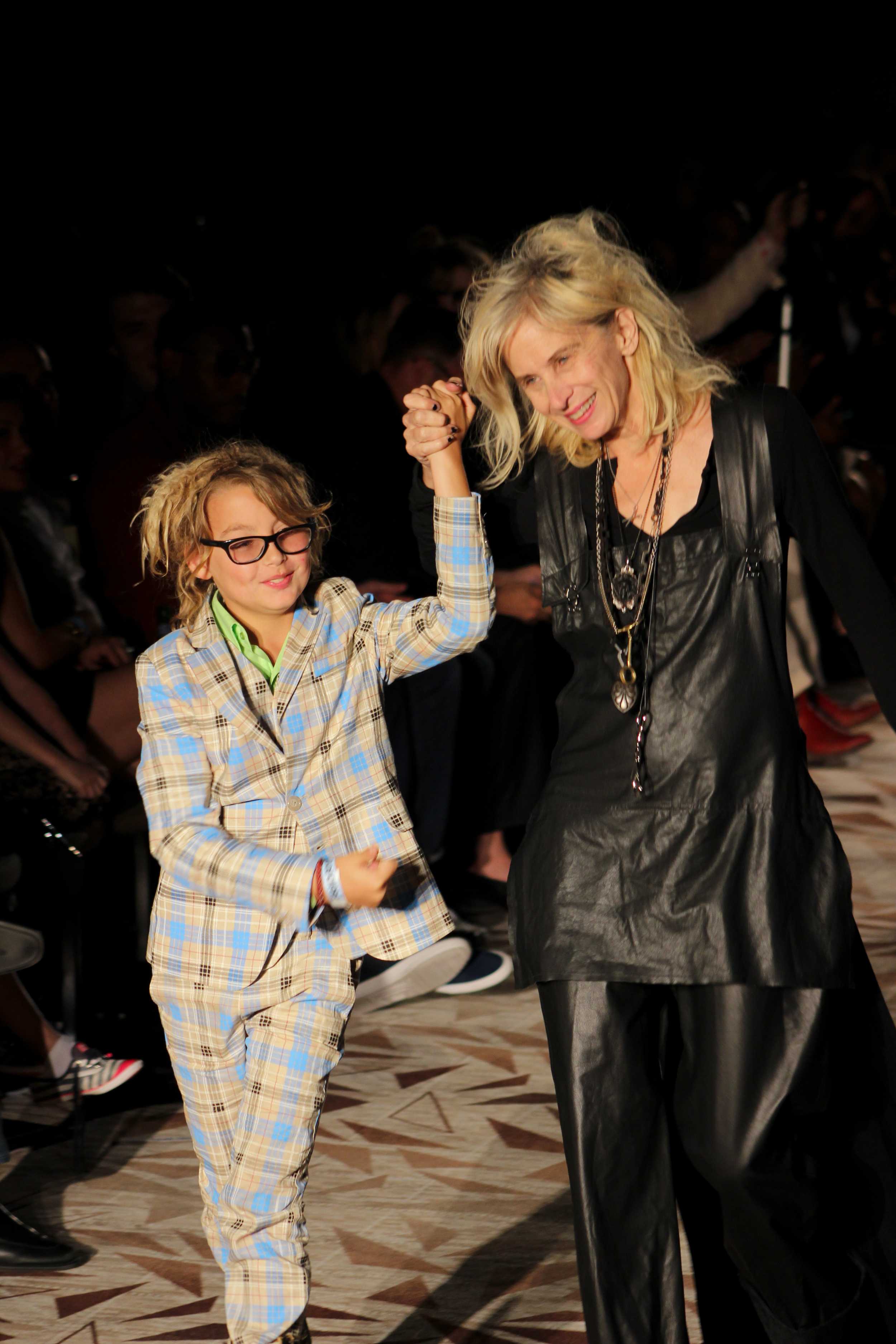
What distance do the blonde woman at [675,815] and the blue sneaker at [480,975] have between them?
1.81m

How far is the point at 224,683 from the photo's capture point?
211 cm

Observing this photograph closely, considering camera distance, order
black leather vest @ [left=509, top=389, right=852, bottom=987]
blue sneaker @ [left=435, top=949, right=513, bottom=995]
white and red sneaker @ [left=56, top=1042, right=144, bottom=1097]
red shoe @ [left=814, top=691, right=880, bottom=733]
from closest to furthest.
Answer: black leather vest @ [left=509, top=389, right=852, bottom=987] < white and red sneaker @ [left=56, top=1042, right=144, bottom=1097] < blue sneaker @ [left=435, top=949, right=513, bottom=995] < red shoe @ [left=814, top=691, right=880, bottom=733]

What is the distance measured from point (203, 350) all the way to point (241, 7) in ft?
5.19

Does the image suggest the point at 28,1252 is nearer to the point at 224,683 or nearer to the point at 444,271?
the point at 224,683

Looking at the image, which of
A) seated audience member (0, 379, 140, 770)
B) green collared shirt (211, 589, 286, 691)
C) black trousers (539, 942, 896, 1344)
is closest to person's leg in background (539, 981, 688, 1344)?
black trousers (539, 942, 896, 1344)

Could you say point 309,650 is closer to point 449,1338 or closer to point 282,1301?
point 282,1301

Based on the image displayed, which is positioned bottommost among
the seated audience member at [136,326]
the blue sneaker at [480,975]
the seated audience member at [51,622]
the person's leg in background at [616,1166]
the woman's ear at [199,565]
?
the blue sneaker at [480,975]

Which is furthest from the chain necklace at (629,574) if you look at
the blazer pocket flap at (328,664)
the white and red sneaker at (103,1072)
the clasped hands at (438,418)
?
the white and red sneaker at (103,1072)

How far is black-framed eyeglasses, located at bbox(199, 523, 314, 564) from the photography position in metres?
2.11

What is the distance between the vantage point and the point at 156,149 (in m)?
5.12

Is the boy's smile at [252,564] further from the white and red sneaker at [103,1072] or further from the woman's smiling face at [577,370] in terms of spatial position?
the white and red sneaker at [103,1072]

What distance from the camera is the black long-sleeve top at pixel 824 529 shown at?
194 cm

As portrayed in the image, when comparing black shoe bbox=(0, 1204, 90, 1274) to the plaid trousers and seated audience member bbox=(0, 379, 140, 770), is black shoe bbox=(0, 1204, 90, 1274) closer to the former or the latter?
the plaid trousers

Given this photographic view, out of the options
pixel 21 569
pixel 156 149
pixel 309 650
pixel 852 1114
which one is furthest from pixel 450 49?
pixel 852 1114
